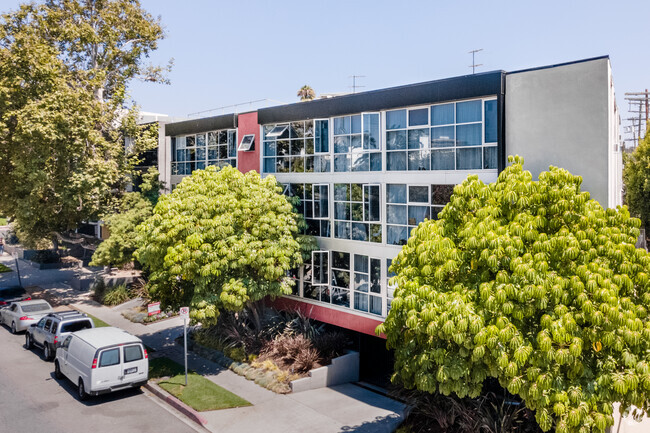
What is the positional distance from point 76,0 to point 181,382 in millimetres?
24121

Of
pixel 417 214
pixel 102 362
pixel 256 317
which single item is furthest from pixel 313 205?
pixel 102 362

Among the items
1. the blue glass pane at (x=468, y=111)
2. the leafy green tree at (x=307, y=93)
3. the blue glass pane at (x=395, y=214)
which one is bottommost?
the blue glass pane at (x=395, y=214)

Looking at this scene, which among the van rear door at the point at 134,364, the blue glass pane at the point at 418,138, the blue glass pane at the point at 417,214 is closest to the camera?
the van rear door at the point at 134,364

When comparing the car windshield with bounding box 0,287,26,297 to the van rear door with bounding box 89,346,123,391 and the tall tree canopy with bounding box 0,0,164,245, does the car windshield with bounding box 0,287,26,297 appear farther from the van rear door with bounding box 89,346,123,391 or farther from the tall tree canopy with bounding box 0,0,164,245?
the van rear door with bounding box 89,346,123,391

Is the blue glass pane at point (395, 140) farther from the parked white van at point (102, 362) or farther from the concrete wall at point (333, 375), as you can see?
the parked white van at point (102, 362)

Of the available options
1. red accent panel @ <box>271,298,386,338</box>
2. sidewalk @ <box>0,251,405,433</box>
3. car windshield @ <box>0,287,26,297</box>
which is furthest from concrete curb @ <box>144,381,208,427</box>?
car windshield @ <box>0,287,26,297</box>

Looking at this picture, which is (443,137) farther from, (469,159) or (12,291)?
(12,291)

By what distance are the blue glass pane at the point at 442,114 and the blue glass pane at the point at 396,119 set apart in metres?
1.12

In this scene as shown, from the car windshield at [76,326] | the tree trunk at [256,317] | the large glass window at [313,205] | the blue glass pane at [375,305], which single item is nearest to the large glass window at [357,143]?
the large glass window at [313,205]

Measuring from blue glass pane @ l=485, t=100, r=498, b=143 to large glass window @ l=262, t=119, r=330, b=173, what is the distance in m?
6.54

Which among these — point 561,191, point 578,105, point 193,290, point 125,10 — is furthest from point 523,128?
point 125,10

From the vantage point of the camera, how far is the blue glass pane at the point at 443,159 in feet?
54.1

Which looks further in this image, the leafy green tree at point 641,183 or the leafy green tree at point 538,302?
the leafy green tree at point 641,183

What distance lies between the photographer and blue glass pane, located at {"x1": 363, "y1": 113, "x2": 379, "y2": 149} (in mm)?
18469
